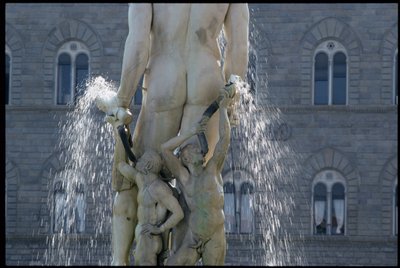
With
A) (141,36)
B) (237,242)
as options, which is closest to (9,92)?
(237,242)

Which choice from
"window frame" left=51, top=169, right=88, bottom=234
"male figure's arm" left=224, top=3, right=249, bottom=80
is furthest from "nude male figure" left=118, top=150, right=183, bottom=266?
"window frame" left=51, top=169, right=88, bottom=234

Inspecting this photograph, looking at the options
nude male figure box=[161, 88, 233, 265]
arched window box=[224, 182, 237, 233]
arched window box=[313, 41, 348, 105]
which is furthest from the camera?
arched window box=[313, 41, 348, 105]

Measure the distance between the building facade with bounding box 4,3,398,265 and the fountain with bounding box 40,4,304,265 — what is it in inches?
4.4

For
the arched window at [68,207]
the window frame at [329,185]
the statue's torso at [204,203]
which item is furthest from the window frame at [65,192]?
the statue's torso at [204,203]

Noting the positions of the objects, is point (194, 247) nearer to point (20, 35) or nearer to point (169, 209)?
point (169, 209)

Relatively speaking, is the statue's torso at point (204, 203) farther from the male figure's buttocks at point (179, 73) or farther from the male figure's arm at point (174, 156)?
the male figure's buttocks at point (179, 73)

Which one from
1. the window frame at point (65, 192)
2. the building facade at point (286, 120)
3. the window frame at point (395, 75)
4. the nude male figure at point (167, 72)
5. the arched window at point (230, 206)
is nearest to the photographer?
the nude male figure at point (167, 72)

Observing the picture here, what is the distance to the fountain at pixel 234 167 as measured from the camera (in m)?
44.6

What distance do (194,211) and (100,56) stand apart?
3445 centimetres

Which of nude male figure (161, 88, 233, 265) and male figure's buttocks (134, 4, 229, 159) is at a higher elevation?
male figure's buttocks (134, 4, 229, 159)

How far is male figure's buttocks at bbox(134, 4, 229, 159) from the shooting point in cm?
1515

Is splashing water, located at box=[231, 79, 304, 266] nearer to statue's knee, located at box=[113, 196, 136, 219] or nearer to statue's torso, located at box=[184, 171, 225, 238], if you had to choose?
statue's knee, located at box=[113, 196, 136, 219]

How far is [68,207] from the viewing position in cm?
4703

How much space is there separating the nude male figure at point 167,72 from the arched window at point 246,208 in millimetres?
30221
